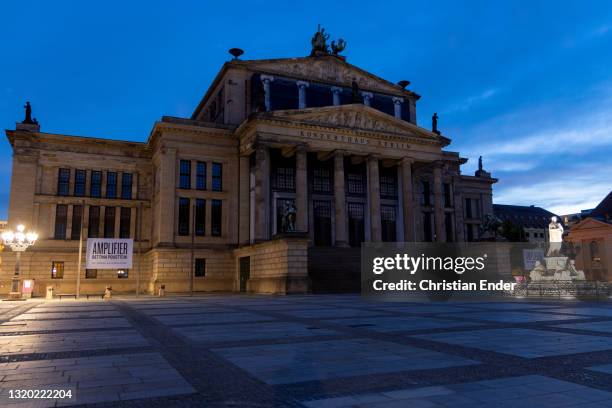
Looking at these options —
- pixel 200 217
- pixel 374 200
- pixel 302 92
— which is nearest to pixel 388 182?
pixel 374 200

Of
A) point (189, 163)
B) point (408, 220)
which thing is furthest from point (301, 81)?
point (408, 220)

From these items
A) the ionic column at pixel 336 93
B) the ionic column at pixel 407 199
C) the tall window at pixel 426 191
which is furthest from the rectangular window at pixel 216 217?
the tall window at pixel 426 191

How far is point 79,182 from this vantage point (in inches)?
2080

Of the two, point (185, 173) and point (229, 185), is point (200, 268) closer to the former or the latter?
point (229, 185)

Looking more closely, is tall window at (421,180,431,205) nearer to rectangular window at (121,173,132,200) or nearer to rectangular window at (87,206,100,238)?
rectangular window at (121,173,132,200)

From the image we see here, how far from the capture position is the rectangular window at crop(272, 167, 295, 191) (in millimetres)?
52062

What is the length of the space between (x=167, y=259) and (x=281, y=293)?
15.1m

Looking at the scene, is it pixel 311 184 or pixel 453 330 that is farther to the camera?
pixel 311 184

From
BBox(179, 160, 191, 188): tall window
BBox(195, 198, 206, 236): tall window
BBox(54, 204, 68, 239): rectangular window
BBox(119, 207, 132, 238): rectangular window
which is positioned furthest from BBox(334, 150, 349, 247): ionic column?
BBox(54, 204, 68, 239): rectangular window

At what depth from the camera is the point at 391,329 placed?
1438cm

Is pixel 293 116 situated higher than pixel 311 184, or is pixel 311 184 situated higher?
pixel 293 116

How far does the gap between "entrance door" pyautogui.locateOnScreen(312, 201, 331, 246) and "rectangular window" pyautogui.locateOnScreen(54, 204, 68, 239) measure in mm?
26439

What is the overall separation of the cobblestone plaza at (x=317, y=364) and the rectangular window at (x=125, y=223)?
130 ft

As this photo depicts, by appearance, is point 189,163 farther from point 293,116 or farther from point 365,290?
point 365,290
